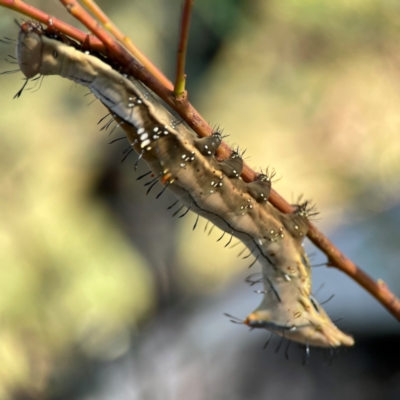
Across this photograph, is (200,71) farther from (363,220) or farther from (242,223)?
(242,223)

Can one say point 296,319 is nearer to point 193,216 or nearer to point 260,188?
point 260,188

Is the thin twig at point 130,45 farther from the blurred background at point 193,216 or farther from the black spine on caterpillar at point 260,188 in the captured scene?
the blurred background at point 193,216

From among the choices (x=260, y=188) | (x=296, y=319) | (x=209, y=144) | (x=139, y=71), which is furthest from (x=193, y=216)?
(x=139, y=71)

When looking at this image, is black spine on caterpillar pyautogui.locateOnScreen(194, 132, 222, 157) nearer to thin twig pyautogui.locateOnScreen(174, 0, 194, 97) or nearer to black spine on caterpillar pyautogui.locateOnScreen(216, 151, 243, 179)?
black spine on caterpillar pyautogui.locateOnScreen(216, 151, 243, 179)

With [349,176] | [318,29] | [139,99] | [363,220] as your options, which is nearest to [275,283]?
[139,99]

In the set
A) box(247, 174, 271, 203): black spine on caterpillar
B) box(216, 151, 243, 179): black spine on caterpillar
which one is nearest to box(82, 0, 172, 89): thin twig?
box(216, 151, 243, 179): black spine on caterpillar

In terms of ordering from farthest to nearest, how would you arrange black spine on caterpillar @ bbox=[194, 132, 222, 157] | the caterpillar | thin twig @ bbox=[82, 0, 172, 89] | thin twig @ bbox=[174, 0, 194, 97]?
1. black spine on caterpillar @ bbox=[194, 132, 222, 157]
2. the caterpillar
3. thin twig @ bbox=[82, 0, 172, 89]
4. thin twig @ bbox=[174, 0, 194, 97]
